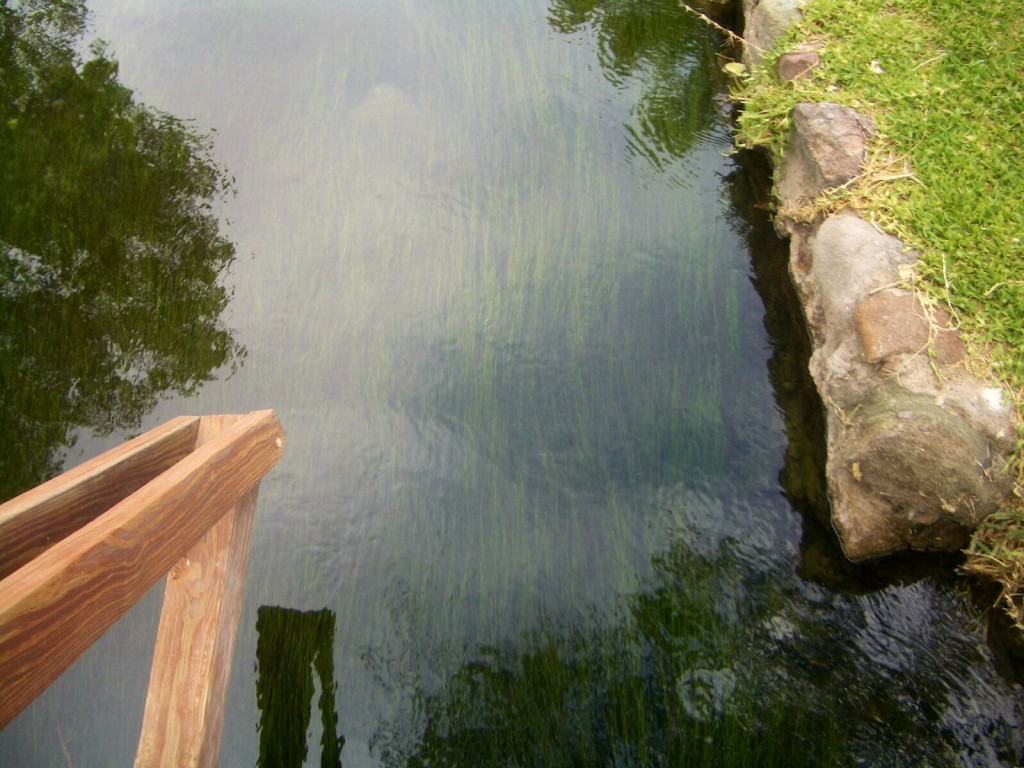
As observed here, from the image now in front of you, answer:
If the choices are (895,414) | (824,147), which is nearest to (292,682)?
(895,414)

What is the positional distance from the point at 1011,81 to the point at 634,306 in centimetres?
202

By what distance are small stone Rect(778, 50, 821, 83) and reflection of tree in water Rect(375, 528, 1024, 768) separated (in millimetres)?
2434

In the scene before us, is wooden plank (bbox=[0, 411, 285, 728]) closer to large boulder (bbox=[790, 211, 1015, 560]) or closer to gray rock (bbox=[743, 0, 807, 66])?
large boulder (bbox=[790, 211, 1015, 560])

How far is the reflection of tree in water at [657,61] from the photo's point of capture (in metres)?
3.82

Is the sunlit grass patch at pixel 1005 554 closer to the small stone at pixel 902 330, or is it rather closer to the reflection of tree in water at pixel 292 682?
the small stone at pixel 902 330

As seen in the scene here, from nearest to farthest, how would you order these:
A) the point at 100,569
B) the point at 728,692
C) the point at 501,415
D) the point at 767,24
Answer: the point at 100,569, the point at 728,692, the point at 501,415, the point at 767,24

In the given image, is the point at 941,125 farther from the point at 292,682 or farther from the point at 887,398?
the point at 292,682

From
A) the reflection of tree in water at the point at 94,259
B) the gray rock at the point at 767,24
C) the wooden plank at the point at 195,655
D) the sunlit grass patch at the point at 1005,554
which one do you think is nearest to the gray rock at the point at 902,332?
the sunlit grass patch at the point at 1005,554

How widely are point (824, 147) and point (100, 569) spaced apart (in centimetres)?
317

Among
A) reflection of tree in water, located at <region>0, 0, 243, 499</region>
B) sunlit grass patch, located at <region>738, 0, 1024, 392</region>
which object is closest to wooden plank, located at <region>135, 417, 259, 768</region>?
reflection of tree in water, located at <region>0, 0, 243, 499</region>

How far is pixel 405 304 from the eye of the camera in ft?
10.6

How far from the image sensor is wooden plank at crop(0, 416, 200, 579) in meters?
1.39

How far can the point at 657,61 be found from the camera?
4098 millimetres

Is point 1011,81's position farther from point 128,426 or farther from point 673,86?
point 128,426
